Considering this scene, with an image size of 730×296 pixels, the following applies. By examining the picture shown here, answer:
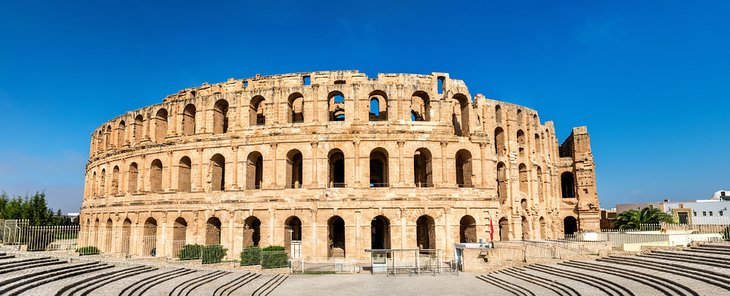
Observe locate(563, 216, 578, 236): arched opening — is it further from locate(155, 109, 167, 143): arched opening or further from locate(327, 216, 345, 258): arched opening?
locate(155, 109, 167, 143): arched opening

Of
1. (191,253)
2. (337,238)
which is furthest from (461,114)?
(191,253)

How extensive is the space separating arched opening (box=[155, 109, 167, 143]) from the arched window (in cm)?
485

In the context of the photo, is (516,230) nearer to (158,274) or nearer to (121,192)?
(158,274)

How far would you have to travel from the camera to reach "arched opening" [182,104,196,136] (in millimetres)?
33812

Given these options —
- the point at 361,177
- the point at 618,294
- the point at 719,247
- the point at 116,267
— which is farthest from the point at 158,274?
the point at 719,247

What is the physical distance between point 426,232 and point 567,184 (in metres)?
24.0

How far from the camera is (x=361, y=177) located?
29547 mm

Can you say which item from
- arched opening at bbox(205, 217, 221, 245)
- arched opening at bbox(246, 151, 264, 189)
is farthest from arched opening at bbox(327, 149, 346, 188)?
arched opening at bbox(205, 217, 221, 245)

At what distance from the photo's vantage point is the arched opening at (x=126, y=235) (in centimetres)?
3425

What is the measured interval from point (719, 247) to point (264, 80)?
2757 cm

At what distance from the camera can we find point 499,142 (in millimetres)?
38000

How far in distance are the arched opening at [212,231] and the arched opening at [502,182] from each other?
20.6 meters

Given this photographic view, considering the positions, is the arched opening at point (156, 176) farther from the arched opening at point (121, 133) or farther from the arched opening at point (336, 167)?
the arched opening at point (336, 167)

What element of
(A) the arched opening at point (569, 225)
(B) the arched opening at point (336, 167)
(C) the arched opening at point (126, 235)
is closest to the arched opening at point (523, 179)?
(A) the arched opening at point (569, 225)
